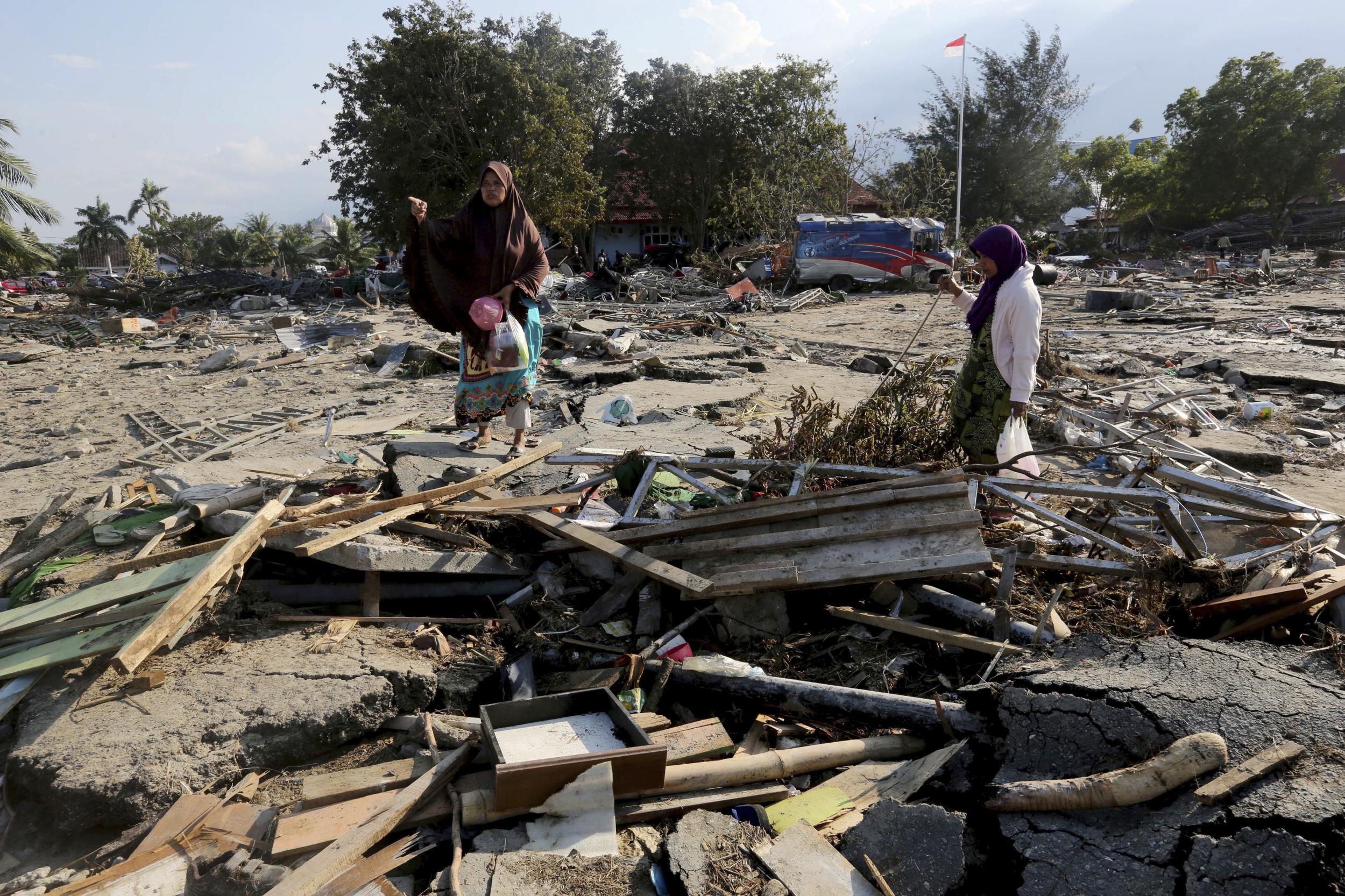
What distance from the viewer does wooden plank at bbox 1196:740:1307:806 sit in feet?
6.11

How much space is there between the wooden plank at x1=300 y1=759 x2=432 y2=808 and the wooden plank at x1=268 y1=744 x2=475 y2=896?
95mm

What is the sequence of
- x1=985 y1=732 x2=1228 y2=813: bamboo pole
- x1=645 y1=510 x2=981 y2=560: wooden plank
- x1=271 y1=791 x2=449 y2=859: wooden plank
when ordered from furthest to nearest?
x1=645 y1=510 x2=981 y2=560: wooden plank
x1=271 y1=791 x2=449 y2=859: wooden plank
x1=985 y1=732 x2=1228 y2=813: bamboo pole

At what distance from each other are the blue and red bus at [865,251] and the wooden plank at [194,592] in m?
20.4

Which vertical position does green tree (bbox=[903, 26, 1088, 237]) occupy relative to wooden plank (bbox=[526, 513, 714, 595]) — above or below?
above

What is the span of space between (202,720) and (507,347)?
2851 millimetres

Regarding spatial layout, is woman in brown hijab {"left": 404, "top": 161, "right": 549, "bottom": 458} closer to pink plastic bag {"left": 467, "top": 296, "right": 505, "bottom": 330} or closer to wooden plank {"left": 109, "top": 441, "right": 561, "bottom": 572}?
pink plastic bag {"left": 467, "top": 296, "right": 505, "bottom": 330}

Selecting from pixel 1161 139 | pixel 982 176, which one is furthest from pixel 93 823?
pixel 1161 139

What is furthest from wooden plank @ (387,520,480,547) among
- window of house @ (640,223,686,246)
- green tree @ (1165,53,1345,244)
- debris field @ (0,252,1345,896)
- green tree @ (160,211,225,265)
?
green tree @ (160,211,225,265)

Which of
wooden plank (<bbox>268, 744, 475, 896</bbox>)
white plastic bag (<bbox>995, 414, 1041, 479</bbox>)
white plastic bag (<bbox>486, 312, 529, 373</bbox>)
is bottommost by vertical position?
wooden plank (<bbox>268, 744, 475, 896</bbox>)

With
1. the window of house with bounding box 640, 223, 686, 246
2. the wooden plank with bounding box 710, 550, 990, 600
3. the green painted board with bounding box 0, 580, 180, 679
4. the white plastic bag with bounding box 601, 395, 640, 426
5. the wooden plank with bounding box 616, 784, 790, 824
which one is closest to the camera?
the wooden plank with bounding box 616, 784, 790, 824

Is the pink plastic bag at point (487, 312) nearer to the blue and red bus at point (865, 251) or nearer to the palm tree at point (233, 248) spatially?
the blue and red bus at point (865, 251)

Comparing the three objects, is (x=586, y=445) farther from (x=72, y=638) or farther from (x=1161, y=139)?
(x=1161, y=139)

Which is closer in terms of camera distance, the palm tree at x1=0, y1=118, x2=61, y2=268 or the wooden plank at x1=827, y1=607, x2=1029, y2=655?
the wooden plank at x1=827, y1=607, x2=1029, y2=655

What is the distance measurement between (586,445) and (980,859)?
138 inches
